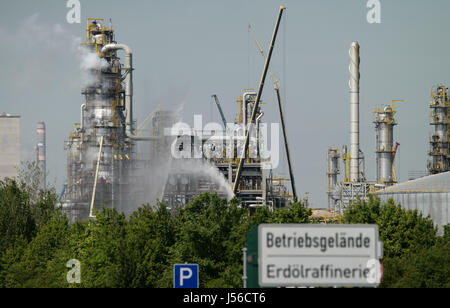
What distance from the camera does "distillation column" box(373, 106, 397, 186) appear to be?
363 feet

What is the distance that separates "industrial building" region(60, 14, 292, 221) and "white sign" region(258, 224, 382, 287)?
60.5 meters

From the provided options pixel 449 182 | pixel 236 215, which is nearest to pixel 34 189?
pixel 236 215

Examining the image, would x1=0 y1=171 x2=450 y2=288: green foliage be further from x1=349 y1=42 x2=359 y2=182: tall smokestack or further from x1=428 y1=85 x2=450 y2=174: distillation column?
x1=428 y1=85 x2=450 y2=174: distillation column

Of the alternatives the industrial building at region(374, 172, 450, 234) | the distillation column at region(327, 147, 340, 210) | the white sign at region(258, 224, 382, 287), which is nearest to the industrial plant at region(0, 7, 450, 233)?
the industrial building at region(374, 172, 450, 234)

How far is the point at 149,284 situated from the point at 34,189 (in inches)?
1111

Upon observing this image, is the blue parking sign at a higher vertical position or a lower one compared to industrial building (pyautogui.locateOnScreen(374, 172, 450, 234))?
lower

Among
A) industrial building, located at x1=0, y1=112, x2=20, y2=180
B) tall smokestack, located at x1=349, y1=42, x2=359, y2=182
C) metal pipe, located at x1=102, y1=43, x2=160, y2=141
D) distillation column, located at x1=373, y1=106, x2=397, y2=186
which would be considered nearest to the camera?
metal pipe, located at x1=102, y1=43, x2=160, y2=141

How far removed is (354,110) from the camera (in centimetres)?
9875

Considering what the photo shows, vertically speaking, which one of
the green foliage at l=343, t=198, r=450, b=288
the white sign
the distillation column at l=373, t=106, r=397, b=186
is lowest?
the green foliage at l=343, t=198, r=450, b=288

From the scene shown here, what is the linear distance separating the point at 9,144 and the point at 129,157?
255ft

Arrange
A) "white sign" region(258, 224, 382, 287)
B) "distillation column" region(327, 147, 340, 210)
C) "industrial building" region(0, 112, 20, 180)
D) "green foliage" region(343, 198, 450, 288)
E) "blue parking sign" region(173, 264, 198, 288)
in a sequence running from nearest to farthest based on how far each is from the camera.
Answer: "white sign" region(258, 224, 382, 287) → "blue parking sign" region(173, 264, 198, 288) → "green foliage" region(343, 198, 450, 288) → "distillation column" region(327, 147, 340, 210) → "industrial building" region(0, 112, 20, 180)

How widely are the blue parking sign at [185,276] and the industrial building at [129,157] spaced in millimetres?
53889

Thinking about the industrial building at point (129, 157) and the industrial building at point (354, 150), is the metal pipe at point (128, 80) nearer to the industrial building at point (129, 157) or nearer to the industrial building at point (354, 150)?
the industrial building at point (129, 157)

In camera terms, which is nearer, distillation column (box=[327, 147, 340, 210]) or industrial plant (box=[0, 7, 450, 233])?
industrial plant (box=[0, 7, 450, 233])
